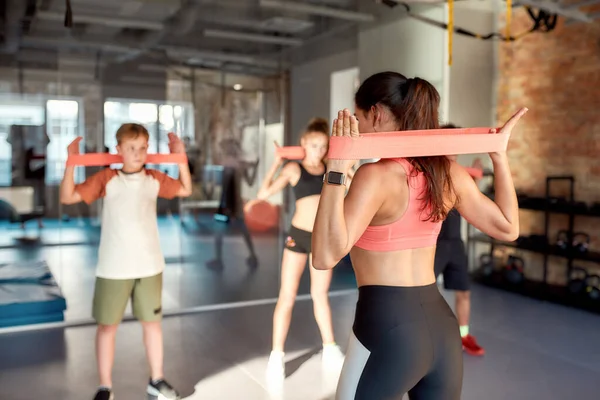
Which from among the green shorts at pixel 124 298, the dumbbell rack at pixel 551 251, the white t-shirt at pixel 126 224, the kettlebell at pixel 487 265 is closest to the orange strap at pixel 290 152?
the white t-shirt at pixel 126 224

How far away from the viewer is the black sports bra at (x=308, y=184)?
11.1 ft

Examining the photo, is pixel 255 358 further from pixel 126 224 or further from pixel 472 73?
pixel 472 73

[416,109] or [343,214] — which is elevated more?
[416,109]

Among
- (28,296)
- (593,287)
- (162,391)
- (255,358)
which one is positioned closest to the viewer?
(162,391)

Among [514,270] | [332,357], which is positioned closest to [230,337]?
[332,357]

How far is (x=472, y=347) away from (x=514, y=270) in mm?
2045

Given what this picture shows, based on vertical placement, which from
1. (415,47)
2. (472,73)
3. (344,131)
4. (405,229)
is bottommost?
(405,229)

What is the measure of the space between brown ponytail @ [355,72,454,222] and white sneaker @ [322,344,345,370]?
2.10 m

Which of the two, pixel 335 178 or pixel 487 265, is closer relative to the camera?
pixel 335 178

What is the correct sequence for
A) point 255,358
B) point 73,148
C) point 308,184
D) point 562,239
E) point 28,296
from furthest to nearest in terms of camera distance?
point 562,239
point 28,296
point 255,358
point 308,184
point 73,148

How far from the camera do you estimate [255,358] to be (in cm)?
358

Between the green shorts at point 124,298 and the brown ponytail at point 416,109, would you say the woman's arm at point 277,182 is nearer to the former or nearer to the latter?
the green shorts at point 124,298

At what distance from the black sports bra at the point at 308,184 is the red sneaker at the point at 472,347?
1.45m

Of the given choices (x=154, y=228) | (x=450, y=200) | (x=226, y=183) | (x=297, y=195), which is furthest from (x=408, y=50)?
(x=450, y=200)
